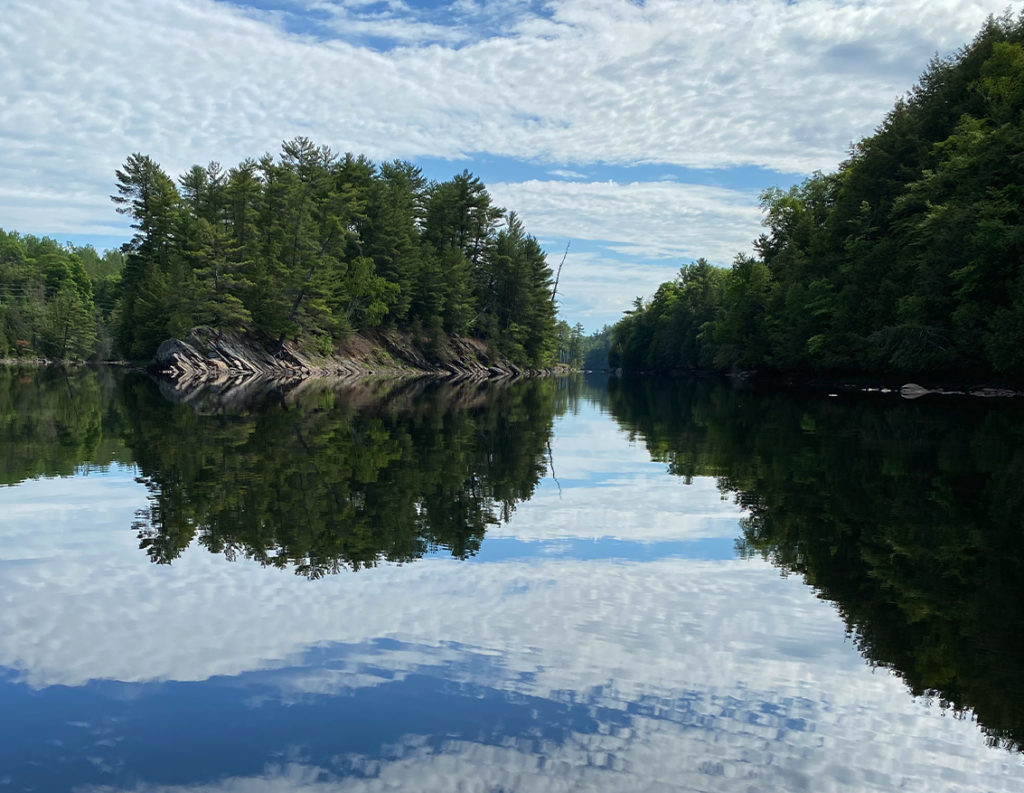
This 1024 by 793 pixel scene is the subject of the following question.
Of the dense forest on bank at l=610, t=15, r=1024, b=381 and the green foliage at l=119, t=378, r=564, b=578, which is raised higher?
the dense forest on bank at l=610, t=15, r=1024, b=381

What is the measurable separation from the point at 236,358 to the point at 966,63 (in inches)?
2283

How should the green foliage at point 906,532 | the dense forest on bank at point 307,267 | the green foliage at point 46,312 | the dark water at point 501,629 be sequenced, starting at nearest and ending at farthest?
the dark water at point 501,629 → the green foliage at point 906,532 → the dense forest on bank at point 307,267 → the green foliage at point 46,312

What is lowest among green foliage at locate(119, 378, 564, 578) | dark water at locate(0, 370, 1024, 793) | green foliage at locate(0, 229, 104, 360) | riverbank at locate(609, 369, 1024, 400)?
dark water at locate(0, 370, 1024, 793)

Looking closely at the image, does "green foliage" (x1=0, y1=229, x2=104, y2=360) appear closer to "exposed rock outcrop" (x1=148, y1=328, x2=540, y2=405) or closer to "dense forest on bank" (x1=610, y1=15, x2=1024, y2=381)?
"exposed rock outcrop" (x1=148, y1=328, x2=540, y2=405)

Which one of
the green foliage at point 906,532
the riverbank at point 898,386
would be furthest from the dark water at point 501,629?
the riverbank at point 898,386

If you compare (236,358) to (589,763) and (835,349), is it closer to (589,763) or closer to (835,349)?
(835,349)

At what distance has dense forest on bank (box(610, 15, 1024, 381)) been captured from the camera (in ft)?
141

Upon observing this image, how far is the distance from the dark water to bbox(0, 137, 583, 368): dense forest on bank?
54.0 metres

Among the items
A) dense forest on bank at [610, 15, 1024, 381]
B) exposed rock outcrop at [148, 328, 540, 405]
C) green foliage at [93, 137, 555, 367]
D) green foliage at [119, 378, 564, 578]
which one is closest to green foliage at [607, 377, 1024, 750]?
green foliage at [119, 378, 564, 578]

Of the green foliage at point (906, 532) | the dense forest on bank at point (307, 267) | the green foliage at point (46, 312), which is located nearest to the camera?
the green foliage at point (906, 532)

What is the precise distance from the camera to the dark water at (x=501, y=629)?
16.2 feet

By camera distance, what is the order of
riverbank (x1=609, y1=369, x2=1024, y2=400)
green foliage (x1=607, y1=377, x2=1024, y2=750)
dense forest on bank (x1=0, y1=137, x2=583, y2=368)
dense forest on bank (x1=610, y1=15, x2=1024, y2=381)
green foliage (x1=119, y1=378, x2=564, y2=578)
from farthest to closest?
1. dense forest on bank (x1=0, y1=137, x2=583, y2=368)
2. riverbank (x1=609, y1=369, x2=1024, y2=400)
3. dense forest on bank (x1=610, y1=15, x2=1024, y2=381)
4. green foliage (x1=119, y1=378, x2=564, y2=578)
5. green foliage (x1=607, y1=377, x2=1024, y2=750)

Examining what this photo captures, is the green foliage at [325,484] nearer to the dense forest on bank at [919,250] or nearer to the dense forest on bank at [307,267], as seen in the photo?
the dense forest on bank at [919,250]

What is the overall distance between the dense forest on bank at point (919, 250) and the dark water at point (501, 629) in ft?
106
